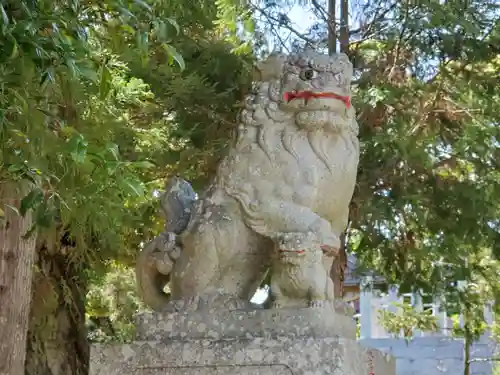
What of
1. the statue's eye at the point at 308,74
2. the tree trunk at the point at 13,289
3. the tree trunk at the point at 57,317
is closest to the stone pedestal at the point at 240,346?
the statue's eye at the point at 308,74

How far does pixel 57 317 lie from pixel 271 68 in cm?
429

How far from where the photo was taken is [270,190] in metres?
3.50

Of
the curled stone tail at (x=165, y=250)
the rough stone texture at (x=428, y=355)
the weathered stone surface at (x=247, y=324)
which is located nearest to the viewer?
the weathered stone surface at (x=247, y=324)

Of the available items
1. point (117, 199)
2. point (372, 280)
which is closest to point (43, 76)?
point (117, 199)

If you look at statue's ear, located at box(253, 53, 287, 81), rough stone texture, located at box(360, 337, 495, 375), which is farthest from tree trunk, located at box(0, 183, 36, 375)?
rough stone texture, located at box(360, 337, 495, 375)

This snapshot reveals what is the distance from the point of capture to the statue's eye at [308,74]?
142 inches

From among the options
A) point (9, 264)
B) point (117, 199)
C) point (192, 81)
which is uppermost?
point (192, 81)

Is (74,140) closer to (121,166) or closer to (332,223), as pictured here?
(121,166)

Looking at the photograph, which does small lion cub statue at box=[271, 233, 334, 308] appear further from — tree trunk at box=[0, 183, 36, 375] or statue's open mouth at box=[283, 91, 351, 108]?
tree trunk at box=[0, 183, 36, 375]

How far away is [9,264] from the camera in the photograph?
17.0ft

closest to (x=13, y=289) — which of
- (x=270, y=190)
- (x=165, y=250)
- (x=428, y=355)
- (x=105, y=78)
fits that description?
(x=165, y=250)

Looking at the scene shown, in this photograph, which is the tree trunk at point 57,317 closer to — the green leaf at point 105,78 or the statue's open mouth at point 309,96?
the statue's open mouth at point 309,96

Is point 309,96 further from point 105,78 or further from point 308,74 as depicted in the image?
point 105,78

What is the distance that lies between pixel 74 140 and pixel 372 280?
6362mm
